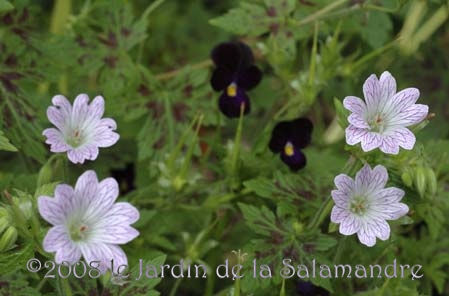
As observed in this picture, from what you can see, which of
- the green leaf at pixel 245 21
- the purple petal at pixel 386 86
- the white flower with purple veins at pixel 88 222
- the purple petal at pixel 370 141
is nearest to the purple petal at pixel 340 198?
the purple petal at pixel 370 141

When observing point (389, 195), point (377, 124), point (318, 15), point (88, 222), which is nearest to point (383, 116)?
point (377, 124)

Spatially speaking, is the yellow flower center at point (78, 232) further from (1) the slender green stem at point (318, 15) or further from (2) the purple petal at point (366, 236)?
(1) the slender green stem at point (318, 15)

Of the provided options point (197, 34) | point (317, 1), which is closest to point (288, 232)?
point (317, 1)

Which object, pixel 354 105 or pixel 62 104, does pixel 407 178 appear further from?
pixel 62 104

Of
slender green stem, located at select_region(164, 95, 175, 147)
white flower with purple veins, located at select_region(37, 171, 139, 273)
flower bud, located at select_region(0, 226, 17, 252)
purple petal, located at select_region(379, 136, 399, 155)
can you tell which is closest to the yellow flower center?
white flower with purple veins, located at select_region(37, 171, 139, 273)

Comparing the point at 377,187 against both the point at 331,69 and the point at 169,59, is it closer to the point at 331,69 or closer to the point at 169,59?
the point at 331,69
